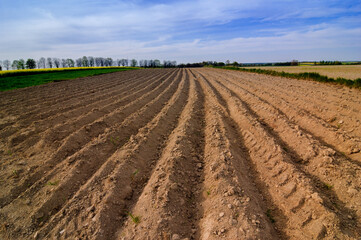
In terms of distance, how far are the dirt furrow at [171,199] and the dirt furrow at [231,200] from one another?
0.78 feet

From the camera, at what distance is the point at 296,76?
2462cm

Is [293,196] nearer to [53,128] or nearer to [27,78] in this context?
[53,128]

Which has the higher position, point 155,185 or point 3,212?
point 155,185

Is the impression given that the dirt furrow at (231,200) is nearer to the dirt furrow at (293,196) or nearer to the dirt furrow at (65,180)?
the dirt furrow at (293,196)

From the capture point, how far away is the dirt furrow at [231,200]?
3.14 meters

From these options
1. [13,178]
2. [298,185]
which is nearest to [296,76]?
[298,185]

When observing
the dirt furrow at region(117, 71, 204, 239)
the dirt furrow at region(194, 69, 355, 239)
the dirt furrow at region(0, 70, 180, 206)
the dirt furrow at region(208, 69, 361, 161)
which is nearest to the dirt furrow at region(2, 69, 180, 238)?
the dirt furrow at region(0, 70, 180, 206)

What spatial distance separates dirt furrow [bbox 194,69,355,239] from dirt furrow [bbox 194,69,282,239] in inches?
12.8

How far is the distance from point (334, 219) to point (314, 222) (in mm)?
292

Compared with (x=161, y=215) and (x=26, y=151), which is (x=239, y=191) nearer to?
(x=161, y=215)

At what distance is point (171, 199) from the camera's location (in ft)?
12.8

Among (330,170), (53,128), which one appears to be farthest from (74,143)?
(330,170)

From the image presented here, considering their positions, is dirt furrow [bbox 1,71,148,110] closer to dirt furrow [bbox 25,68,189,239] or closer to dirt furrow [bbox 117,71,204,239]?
dirt furrow [bbox 25,68,189,239]

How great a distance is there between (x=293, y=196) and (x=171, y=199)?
2440mm
